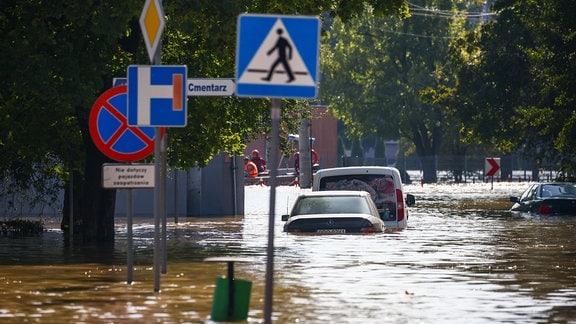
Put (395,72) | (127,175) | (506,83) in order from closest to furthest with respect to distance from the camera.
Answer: (127,175) → (506,83) → (395,72)

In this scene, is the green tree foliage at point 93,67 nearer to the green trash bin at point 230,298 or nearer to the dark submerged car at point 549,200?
the green trash bin at point 230,298

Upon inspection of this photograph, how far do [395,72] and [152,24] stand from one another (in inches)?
3901

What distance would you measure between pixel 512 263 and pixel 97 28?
7476 millimetres

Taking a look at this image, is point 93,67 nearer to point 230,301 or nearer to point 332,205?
point 332,205

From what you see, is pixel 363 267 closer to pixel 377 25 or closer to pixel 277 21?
pixel 277 21

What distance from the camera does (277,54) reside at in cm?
1298

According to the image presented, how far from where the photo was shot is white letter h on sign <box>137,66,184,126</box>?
1794cm

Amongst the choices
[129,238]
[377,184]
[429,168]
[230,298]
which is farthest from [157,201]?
[429,168]

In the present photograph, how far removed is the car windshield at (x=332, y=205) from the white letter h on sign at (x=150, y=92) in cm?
1041

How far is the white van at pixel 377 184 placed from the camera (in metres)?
33.7

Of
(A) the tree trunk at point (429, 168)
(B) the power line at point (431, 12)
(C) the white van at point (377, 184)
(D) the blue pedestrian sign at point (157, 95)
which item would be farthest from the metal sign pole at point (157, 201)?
(B) the power line at point (431, 12)

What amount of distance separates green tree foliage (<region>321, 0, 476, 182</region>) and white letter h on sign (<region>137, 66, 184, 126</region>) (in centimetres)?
9584

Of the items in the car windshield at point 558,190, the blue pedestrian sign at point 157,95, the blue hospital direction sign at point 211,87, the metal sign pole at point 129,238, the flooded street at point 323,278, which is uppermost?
the blue hospital direction sign at point 211,87

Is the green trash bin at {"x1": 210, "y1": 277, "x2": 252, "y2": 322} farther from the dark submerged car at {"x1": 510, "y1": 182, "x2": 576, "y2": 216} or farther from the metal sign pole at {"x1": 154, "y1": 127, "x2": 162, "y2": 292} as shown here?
the dark submerged car at {"x1": 510, "y1": 182, "x2": 576, "y2": 216}
